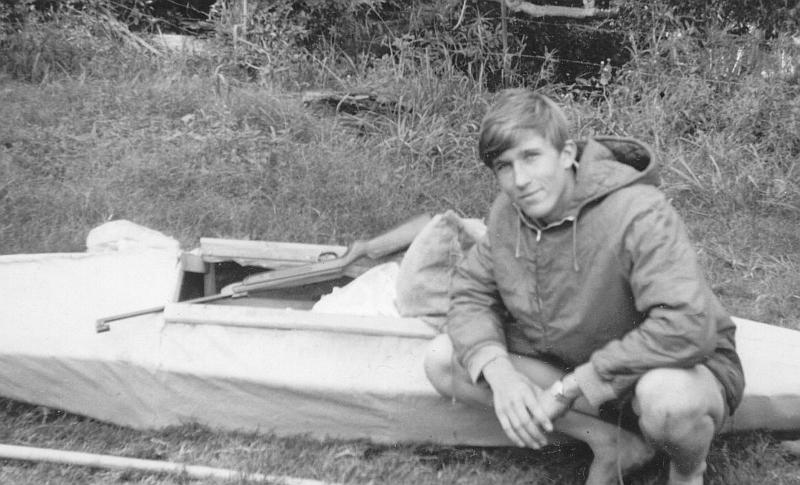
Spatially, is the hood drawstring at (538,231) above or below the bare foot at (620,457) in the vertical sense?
above

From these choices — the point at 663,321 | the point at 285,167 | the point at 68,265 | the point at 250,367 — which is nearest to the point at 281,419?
the point at 250,367

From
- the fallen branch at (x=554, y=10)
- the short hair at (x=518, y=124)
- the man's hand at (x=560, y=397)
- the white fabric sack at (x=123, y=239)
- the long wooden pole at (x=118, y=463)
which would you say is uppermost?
the fallen branch at (x=554, y=10)

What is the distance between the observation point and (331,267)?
11.0 feet

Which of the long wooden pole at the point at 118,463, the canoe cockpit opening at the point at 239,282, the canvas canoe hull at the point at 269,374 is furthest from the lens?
the canoe cockpit opening at the point at 239,282

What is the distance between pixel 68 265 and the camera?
3490 millimetres

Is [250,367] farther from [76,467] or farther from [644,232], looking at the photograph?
[644,232]

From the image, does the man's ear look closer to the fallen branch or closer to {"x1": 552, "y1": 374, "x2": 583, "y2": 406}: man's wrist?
{"x1": 552, "y1": 374, "x2": 583, "y2": 406}: man's wrist

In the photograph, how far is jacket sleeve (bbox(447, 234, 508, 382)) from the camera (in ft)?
8.02

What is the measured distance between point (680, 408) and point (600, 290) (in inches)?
15.0

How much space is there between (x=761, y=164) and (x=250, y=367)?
356 centimetres

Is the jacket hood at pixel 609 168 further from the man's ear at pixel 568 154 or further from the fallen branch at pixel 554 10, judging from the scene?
the fallen branch at pixel 554 10

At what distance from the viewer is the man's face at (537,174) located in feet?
7.54

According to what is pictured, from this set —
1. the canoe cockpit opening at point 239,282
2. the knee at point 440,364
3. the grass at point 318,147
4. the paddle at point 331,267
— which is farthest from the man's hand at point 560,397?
the grass at point 318,147

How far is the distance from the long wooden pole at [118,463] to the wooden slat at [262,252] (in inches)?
39.2
